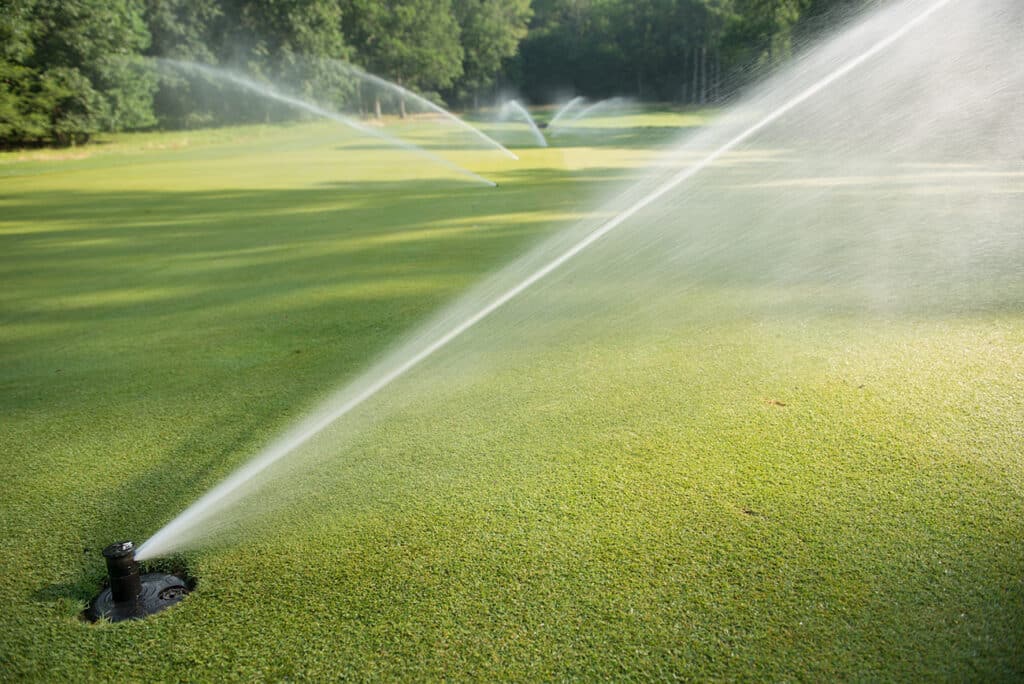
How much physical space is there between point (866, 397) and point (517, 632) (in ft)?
8.72

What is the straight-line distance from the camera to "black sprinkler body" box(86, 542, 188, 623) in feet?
8.11

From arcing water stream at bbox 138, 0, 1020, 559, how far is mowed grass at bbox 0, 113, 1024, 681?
6.0 inches

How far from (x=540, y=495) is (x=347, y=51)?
55.8m

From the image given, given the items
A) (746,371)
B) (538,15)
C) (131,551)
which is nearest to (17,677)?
(131,551)

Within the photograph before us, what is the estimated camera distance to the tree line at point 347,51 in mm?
31375

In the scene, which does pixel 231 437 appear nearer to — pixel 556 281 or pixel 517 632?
pixel 517 632

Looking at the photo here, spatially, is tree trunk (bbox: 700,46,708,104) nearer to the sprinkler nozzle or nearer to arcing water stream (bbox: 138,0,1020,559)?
arcing water stream (bbox: 138,0,1020,559)

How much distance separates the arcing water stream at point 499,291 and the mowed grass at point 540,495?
15 centimetres

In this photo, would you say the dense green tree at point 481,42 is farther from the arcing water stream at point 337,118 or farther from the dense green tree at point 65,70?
the dense green tree at point 65,70

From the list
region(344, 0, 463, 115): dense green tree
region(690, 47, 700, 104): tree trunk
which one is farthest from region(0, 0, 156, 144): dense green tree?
region(690, 47, 700, 104): tree trunk

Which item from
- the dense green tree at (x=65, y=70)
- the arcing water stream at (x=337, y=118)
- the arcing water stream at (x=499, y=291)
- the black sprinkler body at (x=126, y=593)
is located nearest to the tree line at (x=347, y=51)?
the dense green tree at (x=65, y=70)

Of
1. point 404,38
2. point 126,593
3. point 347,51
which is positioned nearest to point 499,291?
point 126,593

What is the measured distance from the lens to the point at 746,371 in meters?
4.47

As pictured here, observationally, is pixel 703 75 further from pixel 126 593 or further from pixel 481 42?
pixel 126 593
